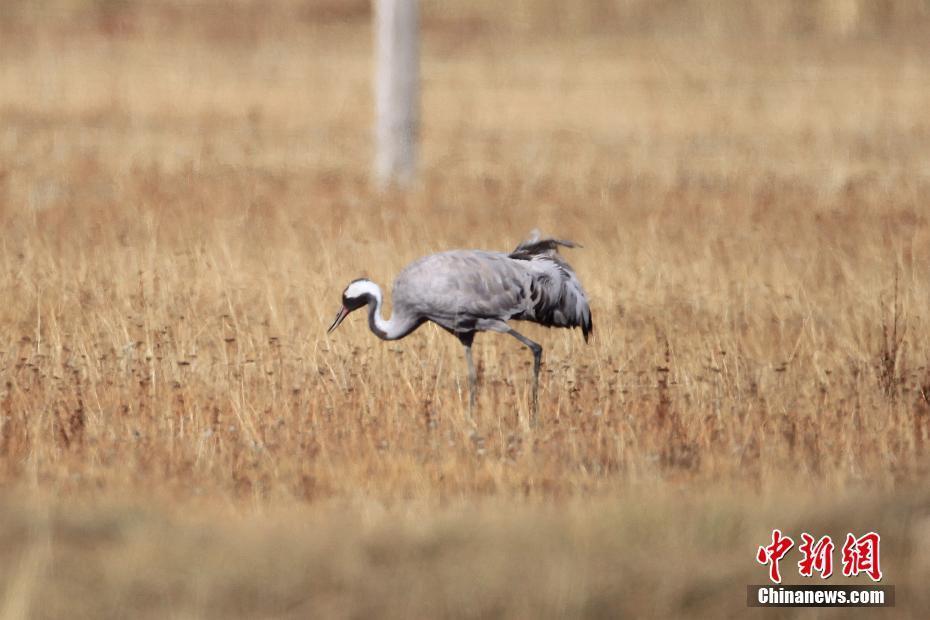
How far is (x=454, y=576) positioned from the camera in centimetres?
455

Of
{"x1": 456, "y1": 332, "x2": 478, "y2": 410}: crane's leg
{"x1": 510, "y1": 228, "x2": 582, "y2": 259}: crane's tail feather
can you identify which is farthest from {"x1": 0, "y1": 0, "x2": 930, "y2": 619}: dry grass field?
{"x1": 510, "y1": 228, "x2": 582, "y2": 259}: crane's tail feather

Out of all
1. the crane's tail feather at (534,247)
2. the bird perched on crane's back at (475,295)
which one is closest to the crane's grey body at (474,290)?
the bird perched on crane's back at (475,295)

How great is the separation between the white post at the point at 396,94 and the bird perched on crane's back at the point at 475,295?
663 cm

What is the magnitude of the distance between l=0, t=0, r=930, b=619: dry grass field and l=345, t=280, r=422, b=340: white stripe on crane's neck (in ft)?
0.89

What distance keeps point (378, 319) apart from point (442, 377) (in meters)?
0.58

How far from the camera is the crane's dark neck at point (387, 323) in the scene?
716 centimetres

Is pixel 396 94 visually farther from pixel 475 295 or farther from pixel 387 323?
pixel 475 295

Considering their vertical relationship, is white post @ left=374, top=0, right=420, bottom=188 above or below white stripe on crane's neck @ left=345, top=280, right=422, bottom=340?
above

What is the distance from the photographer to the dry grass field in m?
4.66

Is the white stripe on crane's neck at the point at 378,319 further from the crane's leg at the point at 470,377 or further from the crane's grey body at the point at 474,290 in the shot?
the crane's leg at the point at 470,377

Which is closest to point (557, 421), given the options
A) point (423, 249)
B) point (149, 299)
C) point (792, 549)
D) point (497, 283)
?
point (497, 283)

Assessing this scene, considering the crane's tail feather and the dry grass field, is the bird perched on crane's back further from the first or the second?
the dry grass field

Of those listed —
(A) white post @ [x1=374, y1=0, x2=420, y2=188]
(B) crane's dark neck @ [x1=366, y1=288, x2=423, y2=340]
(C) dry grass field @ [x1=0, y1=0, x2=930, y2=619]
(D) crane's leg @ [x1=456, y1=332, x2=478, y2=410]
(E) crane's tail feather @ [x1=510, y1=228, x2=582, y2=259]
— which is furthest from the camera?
(A) white post @ [x1=374, y1=0, x2=420, y2=188]

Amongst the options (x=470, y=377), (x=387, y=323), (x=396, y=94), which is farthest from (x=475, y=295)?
(x=396, y=94)
